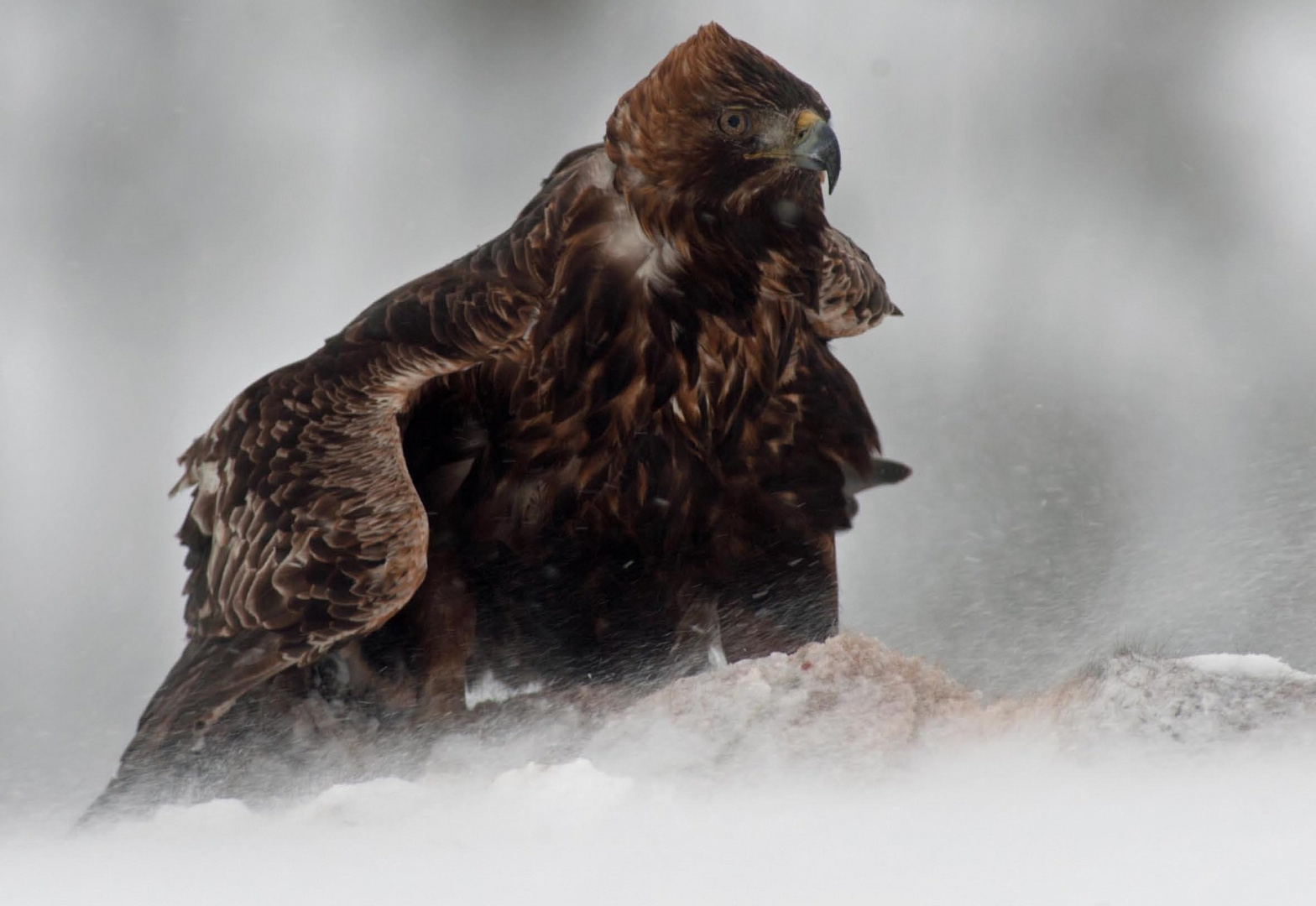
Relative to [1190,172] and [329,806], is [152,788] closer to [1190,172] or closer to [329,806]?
[329,806]

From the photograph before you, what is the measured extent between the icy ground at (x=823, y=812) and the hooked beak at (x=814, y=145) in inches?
42.7

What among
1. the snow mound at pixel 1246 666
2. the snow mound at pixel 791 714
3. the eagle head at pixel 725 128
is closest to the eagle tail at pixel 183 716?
the snow mound at pixel 791 714

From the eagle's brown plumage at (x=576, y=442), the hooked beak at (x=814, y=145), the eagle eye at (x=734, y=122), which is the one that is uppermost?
the eagle eye at (x=734, y=122)

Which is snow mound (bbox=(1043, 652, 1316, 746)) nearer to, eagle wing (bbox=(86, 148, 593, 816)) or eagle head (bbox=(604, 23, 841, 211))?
eagle head (bbox=(604, 23, 841, 211))

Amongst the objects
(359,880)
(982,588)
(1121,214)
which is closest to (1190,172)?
(1121,214)

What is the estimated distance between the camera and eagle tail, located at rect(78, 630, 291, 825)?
8.16 ft

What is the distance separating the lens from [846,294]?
2.74 metres

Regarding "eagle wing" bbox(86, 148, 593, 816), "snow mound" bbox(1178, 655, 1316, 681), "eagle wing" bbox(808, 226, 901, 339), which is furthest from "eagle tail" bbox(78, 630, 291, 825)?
"snow mound" bbox(1178, 655, 1316, 681)

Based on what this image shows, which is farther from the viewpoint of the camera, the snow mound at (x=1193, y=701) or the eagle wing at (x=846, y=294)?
the eagle wing at (x=846, y=294)

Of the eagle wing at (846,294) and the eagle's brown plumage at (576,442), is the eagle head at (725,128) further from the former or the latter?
the eagle wing at (846,294)

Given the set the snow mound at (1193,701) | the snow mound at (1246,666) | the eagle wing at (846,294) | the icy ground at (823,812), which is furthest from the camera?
the eagle wing at (846,294)

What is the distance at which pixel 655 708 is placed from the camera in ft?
8.72

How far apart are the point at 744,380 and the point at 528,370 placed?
1.50 feet

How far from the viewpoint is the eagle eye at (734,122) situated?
2.18 metres
